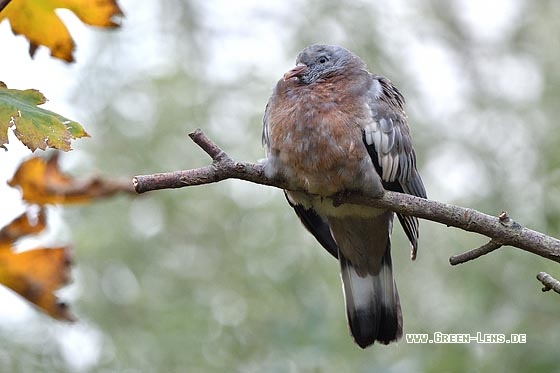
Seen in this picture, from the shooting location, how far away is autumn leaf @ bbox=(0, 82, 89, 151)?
6.29 ft

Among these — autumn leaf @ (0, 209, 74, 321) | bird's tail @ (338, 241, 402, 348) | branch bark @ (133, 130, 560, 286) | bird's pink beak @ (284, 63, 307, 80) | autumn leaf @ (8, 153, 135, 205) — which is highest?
bird's pink beak @ (284, 63, 307, 80)

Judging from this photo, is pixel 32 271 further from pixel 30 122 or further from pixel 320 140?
pixel 320 140

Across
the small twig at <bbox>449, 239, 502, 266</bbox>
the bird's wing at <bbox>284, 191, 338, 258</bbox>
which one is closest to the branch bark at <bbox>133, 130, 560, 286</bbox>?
the small twig at <bbox>449, 239, 502, 266</bbox>

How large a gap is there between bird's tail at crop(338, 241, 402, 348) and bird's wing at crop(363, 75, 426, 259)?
37 centimetres

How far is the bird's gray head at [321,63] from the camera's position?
4047 millimetres

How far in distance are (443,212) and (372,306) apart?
65.0 inches

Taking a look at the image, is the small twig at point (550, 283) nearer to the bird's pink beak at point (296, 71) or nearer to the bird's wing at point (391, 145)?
the bird's wing at point (391, 145)

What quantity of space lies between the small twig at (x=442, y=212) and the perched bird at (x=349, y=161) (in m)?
0.82

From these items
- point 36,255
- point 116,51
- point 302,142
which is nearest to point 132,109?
point 116,51

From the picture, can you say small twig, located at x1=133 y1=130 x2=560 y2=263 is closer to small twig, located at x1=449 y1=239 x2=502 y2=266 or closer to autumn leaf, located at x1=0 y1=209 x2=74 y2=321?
small twig, located at x1=449 y1=239 x2=502 y2=266

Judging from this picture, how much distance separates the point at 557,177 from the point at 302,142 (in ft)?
7.03

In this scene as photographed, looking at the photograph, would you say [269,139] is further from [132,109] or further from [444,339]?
[132,109]

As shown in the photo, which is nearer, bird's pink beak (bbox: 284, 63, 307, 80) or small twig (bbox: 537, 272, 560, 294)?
small twig (bbox: 537, 272, 560, 294)

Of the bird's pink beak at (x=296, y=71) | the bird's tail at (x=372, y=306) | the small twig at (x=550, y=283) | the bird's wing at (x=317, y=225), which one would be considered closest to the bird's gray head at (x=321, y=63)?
the bird's pink beak at (x=296, y=71)
